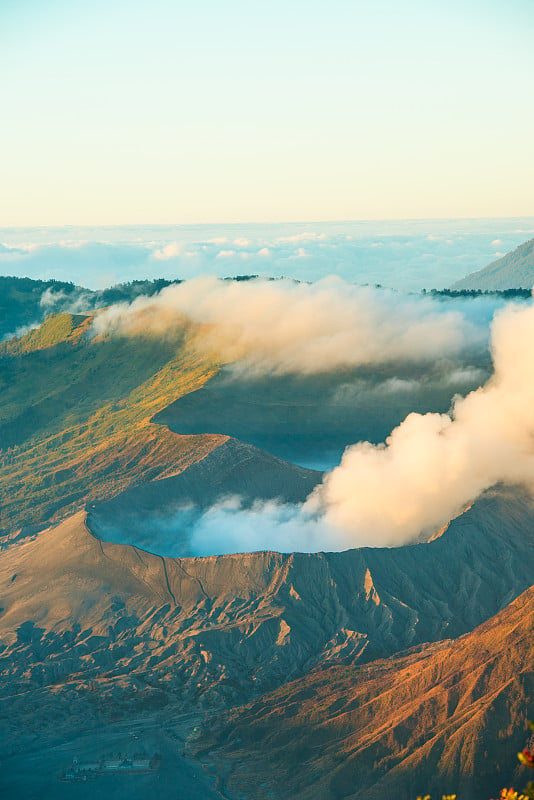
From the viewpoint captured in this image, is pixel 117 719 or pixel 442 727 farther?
pixel 117 719

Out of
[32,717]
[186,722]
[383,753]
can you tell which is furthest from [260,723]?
[32,717]

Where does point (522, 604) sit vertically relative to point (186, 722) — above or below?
above

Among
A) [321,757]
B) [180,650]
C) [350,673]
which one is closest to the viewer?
[321,757]

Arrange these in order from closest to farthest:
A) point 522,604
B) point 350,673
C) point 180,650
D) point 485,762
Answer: point 485,762
point 522,604
point 350,673
point 180,650

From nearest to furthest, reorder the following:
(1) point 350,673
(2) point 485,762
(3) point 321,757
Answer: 1. (2) point 485,762
2. (3) point 321,757
3. (1) point 350,673

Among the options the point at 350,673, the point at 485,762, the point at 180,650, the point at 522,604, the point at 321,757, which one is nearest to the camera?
the point at 485,762

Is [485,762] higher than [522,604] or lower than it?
lower

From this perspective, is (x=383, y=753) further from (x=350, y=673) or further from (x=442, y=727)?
(x=350, y=673)

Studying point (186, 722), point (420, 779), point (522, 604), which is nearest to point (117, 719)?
point (186, 722)

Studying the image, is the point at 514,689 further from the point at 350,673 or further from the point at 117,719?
the point at 117,719
